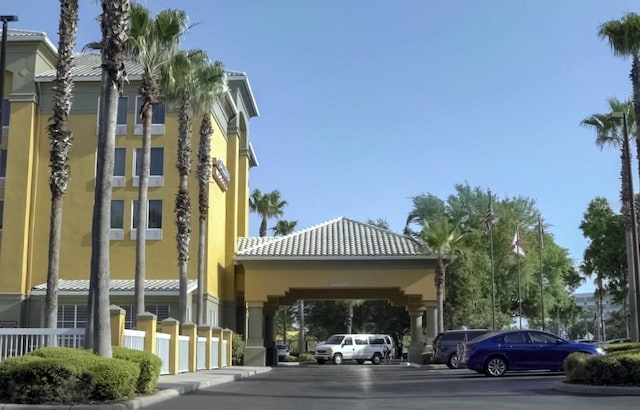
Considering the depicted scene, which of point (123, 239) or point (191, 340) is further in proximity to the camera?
point (123, 239)

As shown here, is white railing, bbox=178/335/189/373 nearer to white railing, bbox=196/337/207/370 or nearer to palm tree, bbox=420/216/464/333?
white railing, bbox=196/337/207/370

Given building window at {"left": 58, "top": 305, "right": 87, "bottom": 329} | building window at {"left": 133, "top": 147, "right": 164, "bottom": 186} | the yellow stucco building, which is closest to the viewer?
building window at {"left": 58, "top": 305, "right": 87, "bottom": 329}

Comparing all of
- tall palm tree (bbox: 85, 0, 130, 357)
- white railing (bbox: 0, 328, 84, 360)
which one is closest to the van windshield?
white railing (bbox: 0, 328, 84, 360)

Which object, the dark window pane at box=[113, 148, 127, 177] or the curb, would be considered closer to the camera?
the curb

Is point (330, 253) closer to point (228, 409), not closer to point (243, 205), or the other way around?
point (243, 205)

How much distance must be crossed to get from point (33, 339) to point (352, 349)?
3170cm

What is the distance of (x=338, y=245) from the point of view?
39750 millimetres

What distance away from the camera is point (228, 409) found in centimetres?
1373

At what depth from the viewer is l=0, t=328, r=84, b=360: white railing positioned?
659 inches

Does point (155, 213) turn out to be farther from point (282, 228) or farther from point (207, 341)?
point (282, 228)

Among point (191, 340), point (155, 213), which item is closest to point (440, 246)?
point (155, 213)

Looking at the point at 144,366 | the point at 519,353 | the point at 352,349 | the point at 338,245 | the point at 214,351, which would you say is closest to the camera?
the point at 144,366

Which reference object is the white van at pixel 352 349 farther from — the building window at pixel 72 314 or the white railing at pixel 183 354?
the white railing at pixel 183 354

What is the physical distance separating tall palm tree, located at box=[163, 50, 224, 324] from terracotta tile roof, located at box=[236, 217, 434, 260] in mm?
8140
